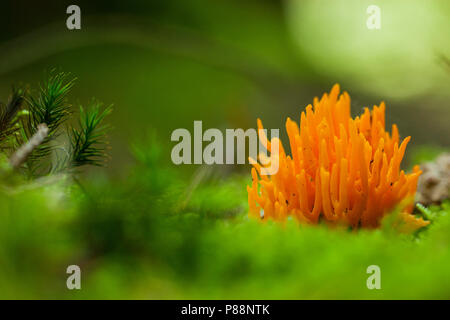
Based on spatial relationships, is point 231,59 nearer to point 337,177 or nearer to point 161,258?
point 337,177

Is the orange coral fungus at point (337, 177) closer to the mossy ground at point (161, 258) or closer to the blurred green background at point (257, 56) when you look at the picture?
the mossy ground at point (161, 258)

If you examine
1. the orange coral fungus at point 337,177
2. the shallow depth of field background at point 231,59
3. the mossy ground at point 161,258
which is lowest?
the mossy ground at point 161,258

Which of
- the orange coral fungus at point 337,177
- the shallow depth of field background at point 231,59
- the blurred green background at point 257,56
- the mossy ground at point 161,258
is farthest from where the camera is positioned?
the blurred green background at point 257,56

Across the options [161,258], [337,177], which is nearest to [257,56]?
[337,177]

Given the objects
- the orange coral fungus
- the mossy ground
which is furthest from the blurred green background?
the mossy ground

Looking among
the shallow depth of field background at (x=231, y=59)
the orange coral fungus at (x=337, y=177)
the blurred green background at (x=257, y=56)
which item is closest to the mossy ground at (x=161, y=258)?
the orange coral fungus at (x=337, y=177)

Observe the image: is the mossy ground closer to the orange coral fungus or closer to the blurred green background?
the orange coral fungus

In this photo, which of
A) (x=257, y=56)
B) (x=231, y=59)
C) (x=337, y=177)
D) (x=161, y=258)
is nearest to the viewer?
(x=161, y=258)

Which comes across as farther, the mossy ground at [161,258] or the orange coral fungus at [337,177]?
the orange coral fungus at [337,177]
